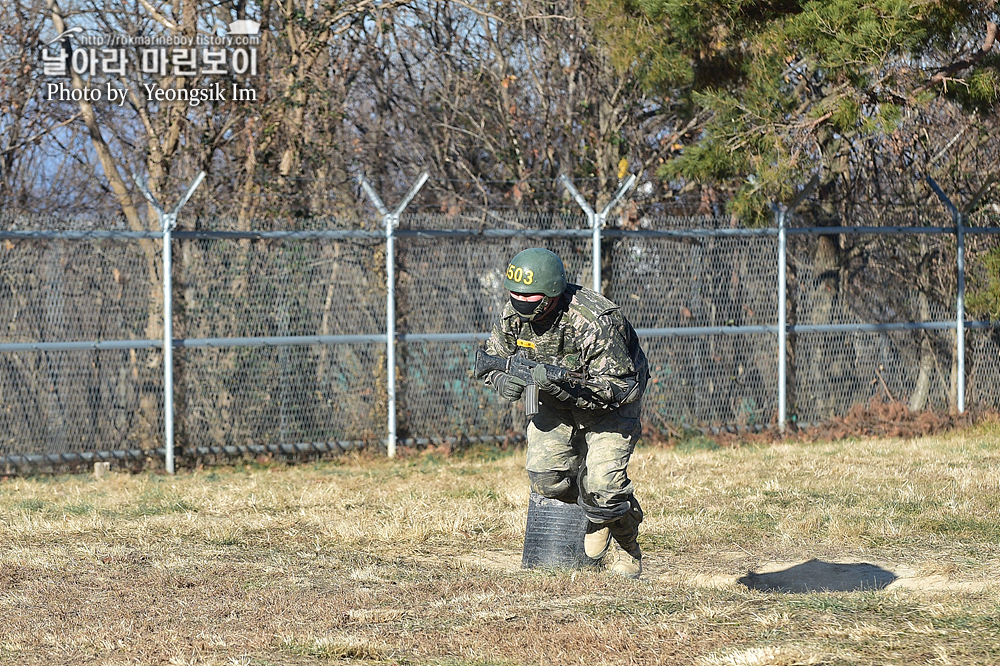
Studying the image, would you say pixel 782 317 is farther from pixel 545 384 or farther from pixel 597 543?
pixel 545 384

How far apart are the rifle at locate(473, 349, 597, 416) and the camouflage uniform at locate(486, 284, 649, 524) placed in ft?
0.18

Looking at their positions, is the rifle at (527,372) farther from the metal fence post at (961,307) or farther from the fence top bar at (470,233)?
the metal fence post at (961,307)

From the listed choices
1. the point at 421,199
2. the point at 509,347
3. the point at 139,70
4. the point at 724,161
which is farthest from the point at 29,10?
the point at 509,347

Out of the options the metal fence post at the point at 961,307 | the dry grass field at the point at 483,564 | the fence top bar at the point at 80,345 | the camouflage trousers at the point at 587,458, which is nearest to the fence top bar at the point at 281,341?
the fence top bar at the point at 80,345

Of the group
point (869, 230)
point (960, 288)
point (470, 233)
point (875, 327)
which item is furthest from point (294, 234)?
point (960, 288)

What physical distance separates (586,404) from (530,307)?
0.52m

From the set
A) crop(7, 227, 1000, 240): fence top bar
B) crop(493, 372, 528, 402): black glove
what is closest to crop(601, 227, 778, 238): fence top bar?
crop(7, 227, 1000, 240): fence top bar

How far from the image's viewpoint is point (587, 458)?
605cm

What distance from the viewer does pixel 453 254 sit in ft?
35.0

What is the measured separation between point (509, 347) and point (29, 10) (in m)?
8.38

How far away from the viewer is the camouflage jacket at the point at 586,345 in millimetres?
5820

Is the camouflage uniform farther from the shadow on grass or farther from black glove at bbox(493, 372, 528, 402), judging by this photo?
the shadow on grass

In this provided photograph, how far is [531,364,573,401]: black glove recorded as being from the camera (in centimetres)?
562

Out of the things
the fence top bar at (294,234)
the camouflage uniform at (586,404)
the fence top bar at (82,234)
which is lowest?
the camouflage uniform at (586,404)
